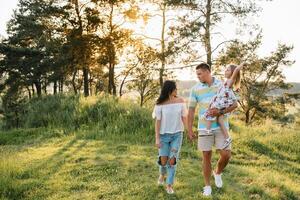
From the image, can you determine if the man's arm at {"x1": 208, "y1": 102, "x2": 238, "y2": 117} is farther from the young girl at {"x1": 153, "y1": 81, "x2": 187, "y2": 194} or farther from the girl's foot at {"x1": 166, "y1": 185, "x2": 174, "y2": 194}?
the girl's foot at {"x1": 166, "y1": 185, "x2": 174, "y2": 194}

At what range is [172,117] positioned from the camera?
250 inches

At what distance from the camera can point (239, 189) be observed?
720 cm

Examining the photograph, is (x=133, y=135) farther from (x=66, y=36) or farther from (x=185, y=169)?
(x=66, y=36)

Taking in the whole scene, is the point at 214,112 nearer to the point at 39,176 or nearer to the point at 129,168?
the point at 129,168

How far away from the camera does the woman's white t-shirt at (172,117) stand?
20.8 ft

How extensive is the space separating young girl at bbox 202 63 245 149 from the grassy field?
1180 mm

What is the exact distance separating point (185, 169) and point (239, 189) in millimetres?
1521

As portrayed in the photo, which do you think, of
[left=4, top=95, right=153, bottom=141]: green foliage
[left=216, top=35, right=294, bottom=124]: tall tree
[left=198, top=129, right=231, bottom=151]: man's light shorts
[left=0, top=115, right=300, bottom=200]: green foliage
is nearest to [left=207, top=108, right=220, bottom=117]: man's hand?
[left=198, top=129, right=231, bottom=151]: man's light shorts

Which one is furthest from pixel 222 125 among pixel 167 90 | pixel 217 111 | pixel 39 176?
pixel 39 176

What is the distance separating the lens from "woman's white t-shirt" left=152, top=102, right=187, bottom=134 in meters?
6.34

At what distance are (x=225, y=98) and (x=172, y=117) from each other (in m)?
0.91

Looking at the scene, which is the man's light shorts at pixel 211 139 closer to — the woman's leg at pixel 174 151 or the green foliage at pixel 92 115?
the woman's leg at pixel 174 151

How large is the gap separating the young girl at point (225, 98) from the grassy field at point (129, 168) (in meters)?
1.18

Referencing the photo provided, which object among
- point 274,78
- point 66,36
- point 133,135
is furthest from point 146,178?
point 274,78
